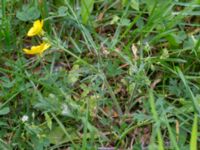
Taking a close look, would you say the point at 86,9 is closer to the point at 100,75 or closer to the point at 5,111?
the point at 100,75

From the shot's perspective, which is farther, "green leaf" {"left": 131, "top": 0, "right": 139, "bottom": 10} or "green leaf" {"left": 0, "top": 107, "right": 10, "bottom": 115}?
"green leaf" {"left": 131, "top": 0, "right": 139, "bottom": 10}

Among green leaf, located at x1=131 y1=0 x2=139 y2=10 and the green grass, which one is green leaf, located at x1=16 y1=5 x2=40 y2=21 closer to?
the green grass

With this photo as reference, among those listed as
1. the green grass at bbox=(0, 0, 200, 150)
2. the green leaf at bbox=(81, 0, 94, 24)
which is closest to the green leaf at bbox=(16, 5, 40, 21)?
the green grass at bbox=(0, 0, 200, 150)

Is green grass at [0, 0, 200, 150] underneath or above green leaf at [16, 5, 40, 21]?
underneath

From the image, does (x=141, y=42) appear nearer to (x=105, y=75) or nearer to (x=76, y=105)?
(x=105, y=75)

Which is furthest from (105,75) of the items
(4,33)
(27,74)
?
(4,33)

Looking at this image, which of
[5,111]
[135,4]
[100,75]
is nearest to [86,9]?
[135,4]

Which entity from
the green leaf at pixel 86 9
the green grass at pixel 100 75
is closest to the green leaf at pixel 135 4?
the green grass at pixel 100 75
